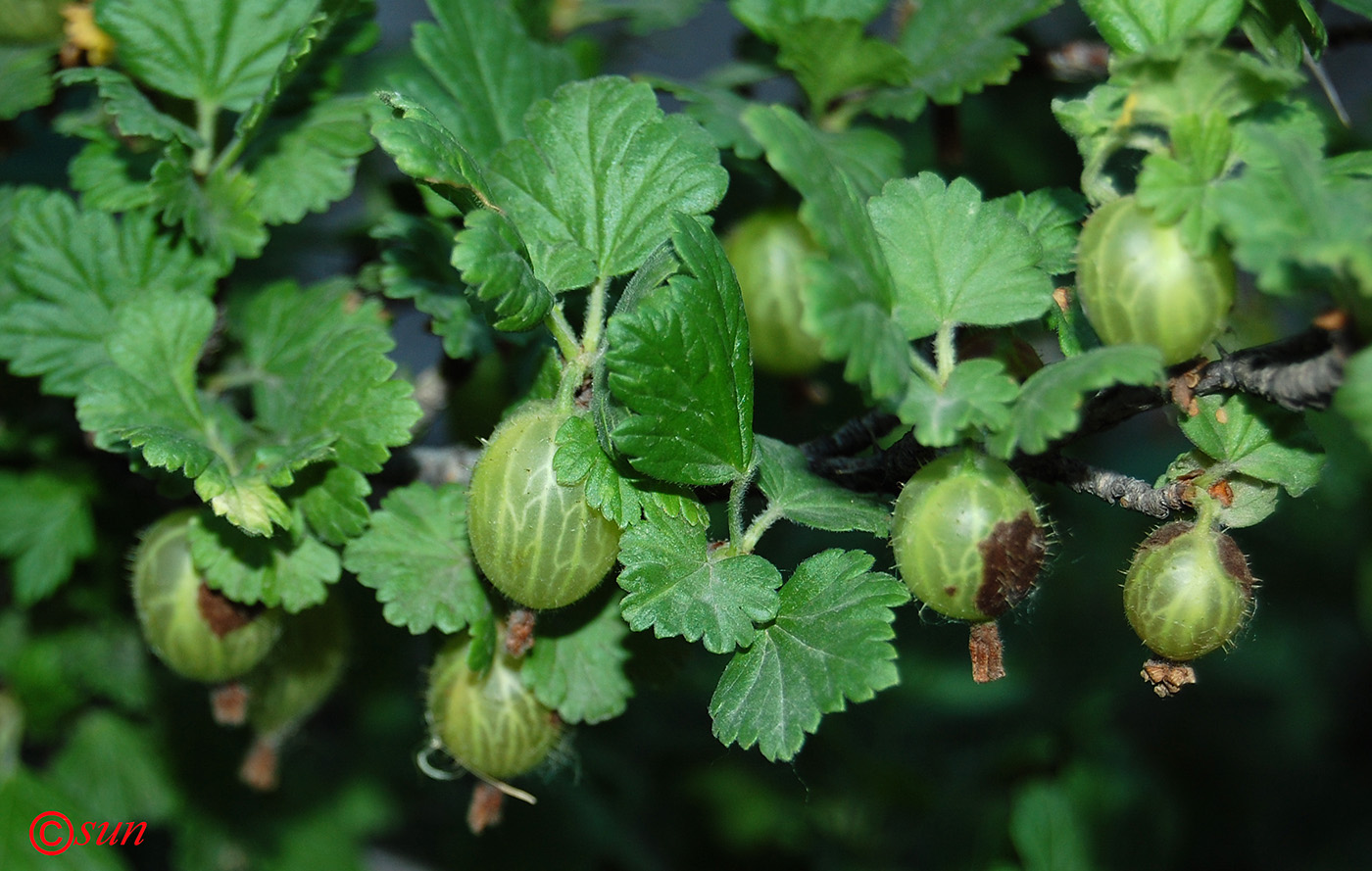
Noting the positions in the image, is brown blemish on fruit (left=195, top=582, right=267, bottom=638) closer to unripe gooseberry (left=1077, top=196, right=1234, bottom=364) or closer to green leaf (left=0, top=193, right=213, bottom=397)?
green leaf (left=0, top=193, right=213, bottom=397)

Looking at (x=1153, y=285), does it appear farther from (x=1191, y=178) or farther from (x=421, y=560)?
(x=421, y=560)

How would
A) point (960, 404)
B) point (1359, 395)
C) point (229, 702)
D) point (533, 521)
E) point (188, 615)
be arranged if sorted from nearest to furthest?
point (1359, 395) → point (960, 404) → point (533, 521) → point (188, 615) → point (229, 702)

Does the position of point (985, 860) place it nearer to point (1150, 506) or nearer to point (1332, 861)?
point (1150, 506)

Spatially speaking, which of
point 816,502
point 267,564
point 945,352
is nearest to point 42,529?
point 267,564

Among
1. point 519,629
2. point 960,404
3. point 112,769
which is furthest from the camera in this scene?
point 112,769

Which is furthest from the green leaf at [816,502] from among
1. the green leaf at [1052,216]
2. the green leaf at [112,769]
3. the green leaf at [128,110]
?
the green leaf at [112,769]
